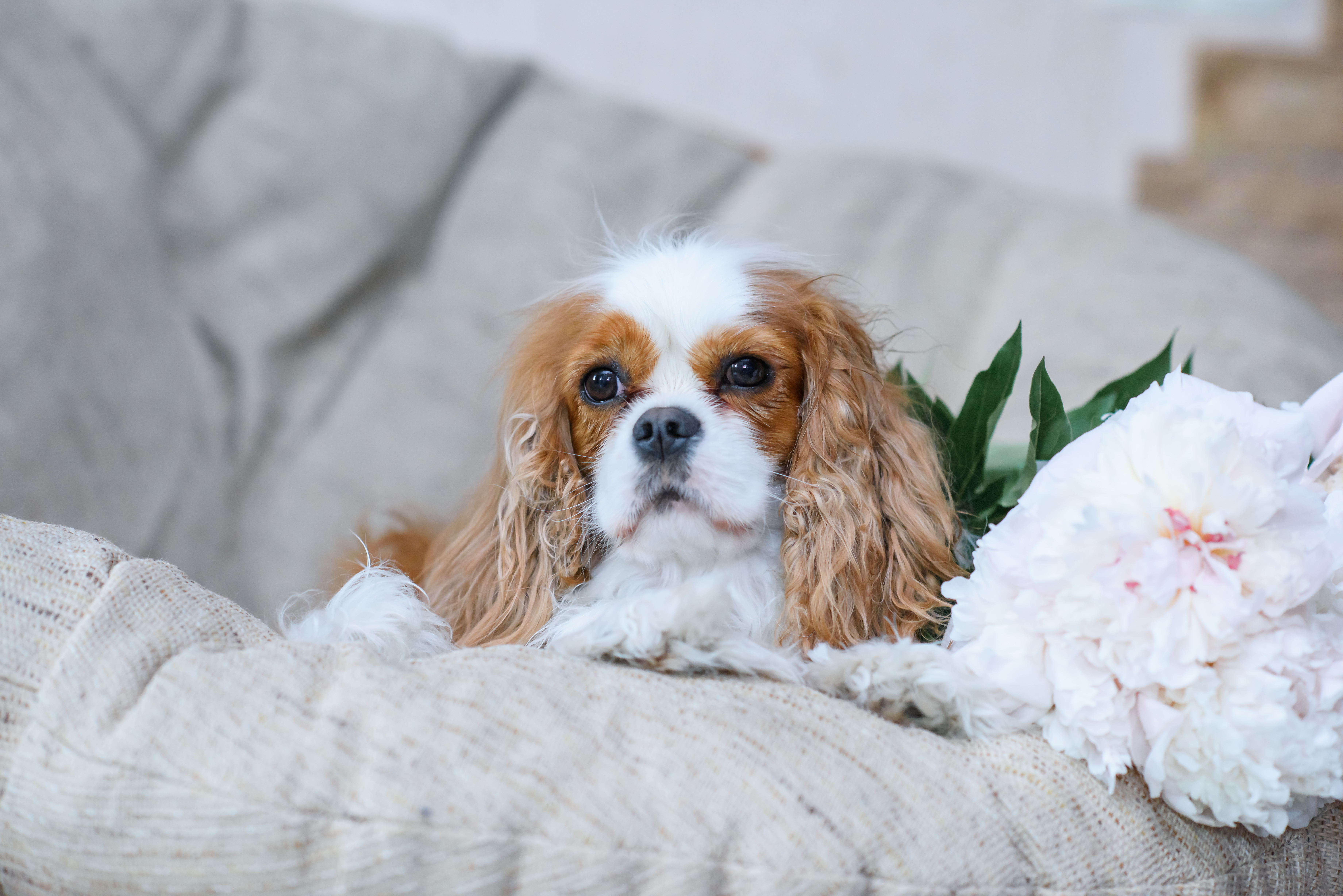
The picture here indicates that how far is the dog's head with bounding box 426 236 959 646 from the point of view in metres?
1.18

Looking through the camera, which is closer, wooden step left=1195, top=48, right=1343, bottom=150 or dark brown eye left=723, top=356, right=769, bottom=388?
dark brown eye left=723, top=356, right=769, bottom=388

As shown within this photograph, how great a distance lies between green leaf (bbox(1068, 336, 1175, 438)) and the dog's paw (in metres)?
0.41

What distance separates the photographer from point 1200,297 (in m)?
2.03

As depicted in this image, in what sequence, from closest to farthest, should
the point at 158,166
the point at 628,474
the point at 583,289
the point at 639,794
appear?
the point at 639,794, the point at 628,474, the point at 583,289, the point at 158,166

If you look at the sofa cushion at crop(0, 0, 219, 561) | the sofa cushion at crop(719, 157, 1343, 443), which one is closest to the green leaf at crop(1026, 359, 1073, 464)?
the sofa cushion at crop(719, 157, 1343, 443)

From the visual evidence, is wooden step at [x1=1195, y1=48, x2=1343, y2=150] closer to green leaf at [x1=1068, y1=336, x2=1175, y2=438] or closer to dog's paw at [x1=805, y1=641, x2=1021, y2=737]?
green leaf at [x1=1068, y1=336, x2=1175, y2=438]

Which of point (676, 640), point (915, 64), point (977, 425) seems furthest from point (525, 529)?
point (915, 64)

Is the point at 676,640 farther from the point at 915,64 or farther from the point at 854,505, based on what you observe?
the point at 915,64

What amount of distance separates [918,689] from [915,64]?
2797mm

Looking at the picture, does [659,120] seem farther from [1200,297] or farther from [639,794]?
[639,794]

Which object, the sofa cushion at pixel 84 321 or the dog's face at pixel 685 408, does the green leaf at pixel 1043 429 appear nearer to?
the dog's face at pixel 685 408

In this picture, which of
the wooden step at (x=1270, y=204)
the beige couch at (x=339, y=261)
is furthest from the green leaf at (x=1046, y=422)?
the wooden step at (x=1270, y=204)

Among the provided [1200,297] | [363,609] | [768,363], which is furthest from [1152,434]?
[1200,297]

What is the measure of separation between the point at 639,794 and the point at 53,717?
0.52m
